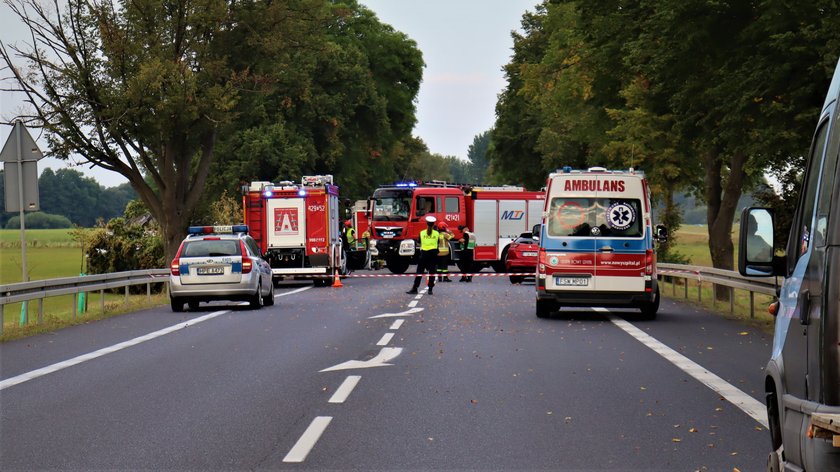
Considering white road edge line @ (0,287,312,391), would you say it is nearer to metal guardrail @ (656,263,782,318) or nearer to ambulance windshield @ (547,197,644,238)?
ambulance windshield @ (547,197,644,238)

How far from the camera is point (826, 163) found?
18.0ft

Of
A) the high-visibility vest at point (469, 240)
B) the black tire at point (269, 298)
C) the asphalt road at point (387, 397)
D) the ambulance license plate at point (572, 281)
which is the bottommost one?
the asphalt road at point (387, 397)

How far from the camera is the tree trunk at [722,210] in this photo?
110 feet

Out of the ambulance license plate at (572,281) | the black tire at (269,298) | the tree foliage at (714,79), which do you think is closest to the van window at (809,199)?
the tree foliage at (714,79)

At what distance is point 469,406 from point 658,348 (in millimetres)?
5812

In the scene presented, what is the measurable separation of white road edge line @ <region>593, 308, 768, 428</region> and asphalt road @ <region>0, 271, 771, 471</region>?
0.03m

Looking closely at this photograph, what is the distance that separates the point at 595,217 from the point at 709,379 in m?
9.28

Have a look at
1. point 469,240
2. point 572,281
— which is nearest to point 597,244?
point 572,281

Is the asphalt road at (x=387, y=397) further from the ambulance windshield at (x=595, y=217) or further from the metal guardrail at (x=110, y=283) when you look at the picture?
the ambulance windshield at (x=595, y=217)

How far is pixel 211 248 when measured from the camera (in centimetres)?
2433

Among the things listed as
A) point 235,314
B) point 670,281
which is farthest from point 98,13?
point 670,281

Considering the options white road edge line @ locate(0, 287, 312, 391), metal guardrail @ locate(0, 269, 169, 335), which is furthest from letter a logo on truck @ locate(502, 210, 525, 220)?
white road edge line @ locate(0, 287, 312, 391)

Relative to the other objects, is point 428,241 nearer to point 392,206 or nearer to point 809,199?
point 392,206

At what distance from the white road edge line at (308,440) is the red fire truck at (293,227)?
27.6 metres
